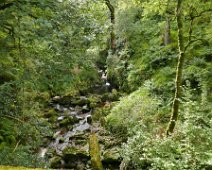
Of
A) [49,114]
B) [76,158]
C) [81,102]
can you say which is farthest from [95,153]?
[81,102]

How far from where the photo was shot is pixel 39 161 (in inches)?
284

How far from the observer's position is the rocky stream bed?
9.20 m

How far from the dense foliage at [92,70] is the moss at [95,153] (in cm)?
84

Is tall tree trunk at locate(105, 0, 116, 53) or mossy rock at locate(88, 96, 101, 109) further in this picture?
tall tree trunk at locate(105, 0, 116, 53)

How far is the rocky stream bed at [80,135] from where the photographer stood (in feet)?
30.2

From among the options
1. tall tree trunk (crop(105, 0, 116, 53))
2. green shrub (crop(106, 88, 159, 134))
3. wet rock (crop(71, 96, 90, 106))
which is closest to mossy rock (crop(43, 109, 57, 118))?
wet rock (crop(71, 96, 90, 106))

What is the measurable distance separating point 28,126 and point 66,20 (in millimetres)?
2920

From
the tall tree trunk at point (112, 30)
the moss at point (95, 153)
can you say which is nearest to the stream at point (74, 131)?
the moss at point (95, 153)

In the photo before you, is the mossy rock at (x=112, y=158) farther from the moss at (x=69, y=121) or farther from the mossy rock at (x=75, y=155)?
the moss at (x=69, y=121)

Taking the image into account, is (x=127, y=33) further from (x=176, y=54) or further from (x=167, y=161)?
(x=167, y=161)

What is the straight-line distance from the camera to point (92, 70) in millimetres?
8406

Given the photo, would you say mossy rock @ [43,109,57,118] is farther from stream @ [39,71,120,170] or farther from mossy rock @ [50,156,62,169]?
mossy rock @ [50,156,62,169]

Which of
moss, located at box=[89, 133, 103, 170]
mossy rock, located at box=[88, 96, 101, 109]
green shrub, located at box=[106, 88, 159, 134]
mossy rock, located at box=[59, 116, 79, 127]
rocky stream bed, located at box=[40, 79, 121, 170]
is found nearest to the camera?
moss, located at box=[89, 133, 103, 170]

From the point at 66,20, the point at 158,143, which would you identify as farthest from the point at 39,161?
the point at 66,20
